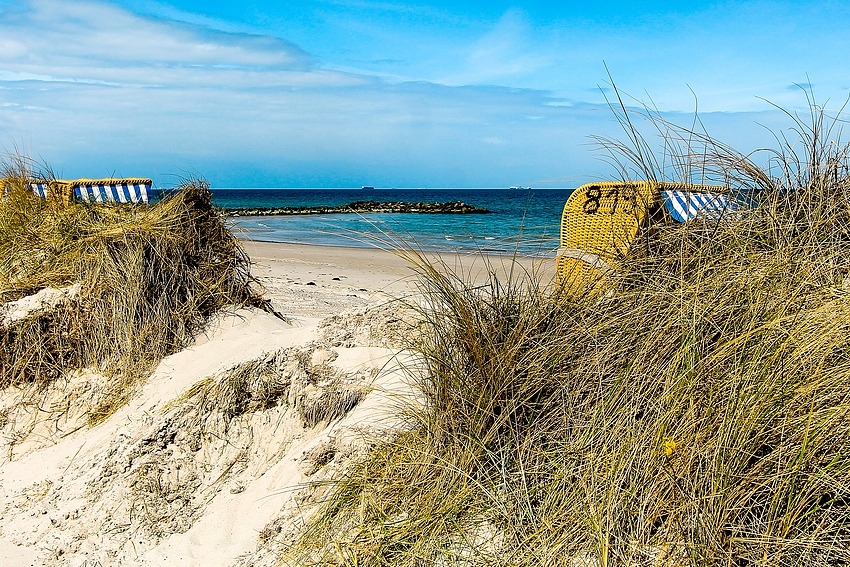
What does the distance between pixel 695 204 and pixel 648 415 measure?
122 cm

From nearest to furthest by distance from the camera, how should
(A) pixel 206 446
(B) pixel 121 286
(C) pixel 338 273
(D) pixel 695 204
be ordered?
(D) pixel 695 204 < (A) pixel 206 446 < (B) pixel 121 286 < (C) pixel 338 273

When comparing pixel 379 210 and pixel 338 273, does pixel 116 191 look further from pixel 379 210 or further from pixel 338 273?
pixel 379 210

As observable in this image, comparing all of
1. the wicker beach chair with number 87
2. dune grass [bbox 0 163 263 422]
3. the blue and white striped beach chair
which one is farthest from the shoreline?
the blue and white striped beach chair

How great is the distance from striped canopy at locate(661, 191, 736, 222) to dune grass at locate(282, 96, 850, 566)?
9 cm

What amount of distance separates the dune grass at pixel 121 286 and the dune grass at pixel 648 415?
2.44 m

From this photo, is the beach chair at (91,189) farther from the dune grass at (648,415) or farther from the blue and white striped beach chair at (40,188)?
the dune grass at (648,415)

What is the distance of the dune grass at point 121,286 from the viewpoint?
4.94 meters

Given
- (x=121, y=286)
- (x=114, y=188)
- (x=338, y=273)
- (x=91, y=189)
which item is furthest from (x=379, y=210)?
(x=121, y=286)

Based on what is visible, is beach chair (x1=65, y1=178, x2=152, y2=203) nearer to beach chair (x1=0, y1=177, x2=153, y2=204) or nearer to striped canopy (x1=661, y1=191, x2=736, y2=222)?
beach chair (x1=0, y1=177, x2=153, y2=204)

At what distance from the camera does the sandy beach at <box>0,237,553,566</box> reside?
11.1ft

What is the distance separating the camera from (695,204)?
3363mm

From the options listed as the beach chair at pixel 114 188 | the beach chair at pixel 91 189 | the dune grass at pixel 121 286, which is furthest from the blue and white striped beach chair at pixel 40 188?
the dune grass at pixel 121 286

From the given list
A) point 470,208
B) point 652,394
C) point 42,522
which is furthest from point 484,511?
point 470,208

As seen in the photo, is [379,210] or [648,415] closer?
[648,415]
